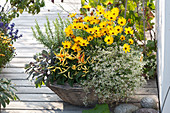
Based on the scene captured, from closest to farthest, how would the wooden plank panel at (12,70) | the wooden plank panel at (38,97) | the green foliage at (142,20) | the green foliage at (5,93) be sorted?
the green foliage at (5,93) < the wooden plank panel at (38,97) < the green foliage at (142,20) < the wooden plank panel at (12,70)

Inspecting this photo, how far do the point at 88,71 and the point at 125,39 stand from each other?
50 centimetres

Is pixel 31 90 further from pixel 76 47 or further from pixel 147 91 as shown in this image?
pixel 147 91

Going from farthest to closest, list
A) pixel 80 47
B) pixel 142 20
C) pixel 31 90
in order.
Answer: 1. pixel 142 20
2. pixel 31 90
3. pixel 80 47

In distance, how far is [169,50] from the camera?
2145mm

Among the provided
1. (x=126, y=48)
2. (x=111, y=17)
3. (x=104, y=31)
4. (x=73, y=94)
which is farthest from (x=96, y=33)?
(x=73, y=94)

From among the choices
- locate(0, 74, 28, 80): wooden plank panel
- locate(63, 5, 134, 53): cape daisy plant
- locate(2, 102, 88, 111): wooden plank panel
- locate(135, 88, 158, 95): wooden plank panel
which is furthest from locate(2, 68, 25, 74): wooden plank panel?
locate(135, 88, 158, 95): wooden plank panel

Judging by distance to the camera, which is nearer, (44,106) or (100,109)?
(100,109)

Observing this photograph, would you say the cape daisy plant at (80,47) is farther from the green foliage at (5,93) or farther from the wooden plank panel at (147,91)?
the wooden plank panel at (147,91)

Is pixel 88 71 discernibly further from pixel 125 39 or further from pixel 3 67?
pixel 3 67

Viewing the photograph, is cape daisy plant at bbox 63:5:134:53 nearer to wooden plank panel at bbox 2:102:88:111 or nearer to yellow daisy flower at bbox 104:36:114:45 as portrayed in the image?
yellow daisy flower at bbox 104:36:114:45

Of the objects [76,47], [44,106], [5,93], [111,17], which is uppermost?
[111,17]

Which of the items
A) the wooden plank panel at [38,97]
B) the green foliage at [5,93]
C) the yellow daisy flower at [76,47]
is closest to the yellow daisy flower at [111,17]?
the yellow daisy flower at [76,47]

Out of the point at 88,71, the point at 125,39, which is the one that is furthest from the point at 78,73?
the point at 125,39

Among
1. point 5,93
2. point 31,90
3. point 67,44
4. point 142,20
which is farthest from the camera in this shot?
point 142,20
